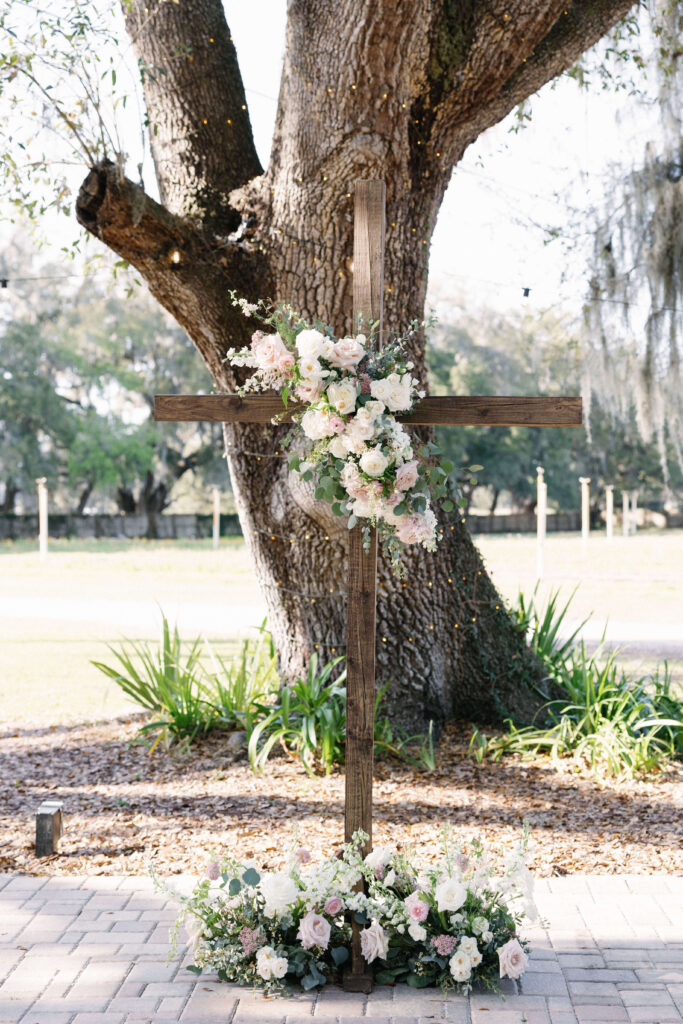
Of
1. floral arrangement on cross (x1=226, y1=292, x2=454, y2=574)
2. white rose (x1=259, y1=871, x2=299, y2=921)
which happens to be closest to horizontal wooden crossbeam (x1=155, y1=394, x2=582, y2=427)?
floral arrangement on cross (x1=226, y1=292, x2=454, y2=574)

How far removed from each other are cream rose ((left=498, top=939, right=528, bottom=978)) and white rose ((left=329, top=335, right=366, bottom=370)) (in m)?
1.84

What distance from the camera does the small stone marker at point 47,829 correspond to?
4.27 metres

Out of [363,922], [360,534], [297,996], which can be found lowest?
[297,996]

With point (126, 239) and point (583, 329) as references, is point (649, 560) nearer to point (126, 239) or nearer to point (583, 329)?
point (583, 329)

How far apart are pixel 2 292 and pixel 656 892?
32696mm

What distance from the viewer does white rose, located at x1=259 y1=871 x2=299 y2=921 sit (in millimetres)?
3146

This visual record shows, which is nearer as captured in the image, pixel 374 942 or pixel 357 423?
pixel 357 423

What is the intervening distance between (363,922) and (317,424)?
5.15ft

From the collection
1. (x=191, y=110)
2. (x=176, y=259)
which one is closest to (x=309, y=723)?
(x=176, y=259)

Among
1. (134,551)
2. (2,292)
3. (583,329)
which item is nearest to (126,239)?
(583,329)

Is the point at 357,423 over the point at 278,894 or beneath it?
over

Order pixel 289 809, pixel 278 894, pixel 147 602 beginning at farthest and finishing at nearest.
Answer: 1. pixel 147 602
2. pixel 289 809
3. pixel 278 894

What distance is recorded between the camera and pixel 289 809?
16.1 feet

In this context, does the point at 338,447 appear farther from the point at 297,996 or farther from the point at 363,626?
the point at 297,996
